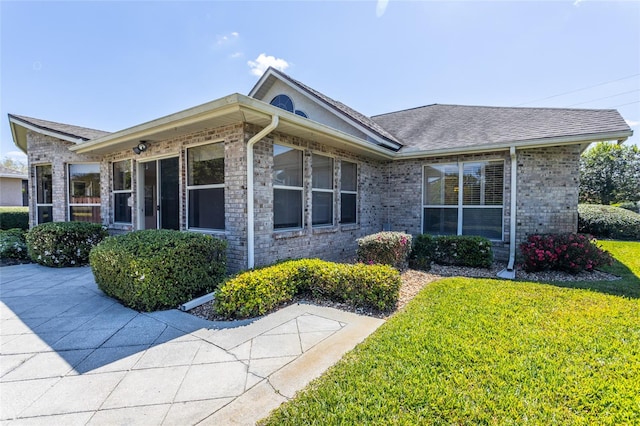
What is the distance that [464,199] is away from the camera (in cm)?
838

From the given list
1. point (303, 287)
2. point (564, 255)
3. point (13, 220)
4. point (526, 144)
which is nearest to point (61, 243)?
point (303, 287)

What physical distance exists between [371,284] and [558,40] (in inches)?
486

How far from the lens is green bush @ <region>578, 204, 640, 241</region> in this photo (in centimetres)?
1186

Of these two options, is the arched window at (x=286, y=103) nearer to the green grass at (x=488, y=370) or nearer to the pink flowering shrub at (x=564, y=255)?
A: the pink flowering shrub at (x=564, y=255)

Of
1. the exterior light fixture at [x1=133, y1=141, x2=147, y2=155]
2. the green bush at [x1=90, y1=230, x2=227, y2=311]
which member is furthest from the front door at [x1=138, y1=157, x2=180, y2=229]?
the green bush at [x1=90, y1=230, x2=227, y2=311]

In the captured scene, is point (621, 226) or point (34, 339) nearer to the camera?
point (34, 339)

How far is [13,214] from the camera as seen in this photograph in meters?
14.2

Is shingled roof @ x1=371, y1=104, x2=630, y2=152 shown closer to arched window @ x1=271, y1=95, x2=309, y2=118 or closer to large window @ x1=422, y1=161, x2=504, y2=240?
large window @ x1=422, y1=161, x2=504, y2=240

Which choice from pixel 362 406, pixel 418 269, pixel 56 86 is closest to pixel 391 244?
pixel 418 269

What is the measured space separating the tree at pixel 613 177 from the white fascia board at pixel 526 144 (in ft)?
65.2

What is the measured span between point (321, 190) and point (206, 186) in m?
2.74

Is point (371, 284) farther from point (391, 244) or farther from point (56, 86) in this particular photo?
point (56, 86)

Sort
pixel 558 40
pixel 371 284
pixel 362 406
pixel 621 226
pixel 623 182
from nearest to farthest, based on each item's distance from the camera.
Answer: pixel 362 406, pixel 371 284, pixel 558 40, pixel 621 226, pixel 623 182

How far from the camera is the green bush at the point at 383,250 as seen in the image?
6434mm
